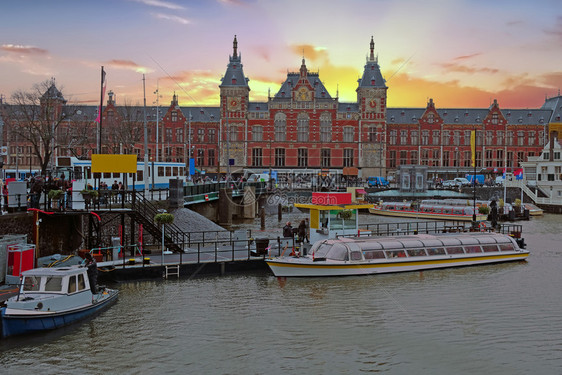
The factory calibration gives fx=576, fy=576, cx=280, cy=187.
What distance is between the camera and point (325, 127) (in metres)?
98.4

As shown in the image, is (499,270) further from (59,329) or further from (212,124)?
(212,124)

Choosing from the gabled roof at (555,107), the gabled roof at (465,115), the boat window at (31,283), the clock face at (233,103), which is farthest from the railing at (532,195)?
the boat window at (31,283)

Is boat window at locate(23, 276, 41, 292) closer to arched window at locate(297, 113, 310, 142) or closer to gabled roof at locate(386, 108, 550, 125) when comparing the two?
arched window at locate(297, 113, 310, 142)

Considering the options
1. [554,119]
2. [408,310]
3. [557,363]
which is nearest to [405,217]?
[408,310]

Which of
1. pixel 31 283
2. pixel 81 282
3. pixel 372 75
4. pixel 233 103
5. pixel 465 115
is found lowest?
pixel 81 282

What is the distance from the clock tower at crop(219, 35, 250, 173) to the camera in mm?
97125

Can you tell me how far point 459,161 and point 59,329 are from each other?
95.6m

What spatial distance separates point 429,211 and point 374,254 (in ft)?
125

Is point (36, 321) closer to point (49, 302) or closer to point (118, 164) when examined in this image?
point (49, 302)

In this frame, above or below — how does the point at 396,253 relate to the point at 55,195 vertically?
below

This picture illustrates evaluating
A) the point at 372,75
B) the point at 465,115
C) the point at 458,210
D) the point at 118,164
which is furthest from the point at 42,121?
the point at 465,115

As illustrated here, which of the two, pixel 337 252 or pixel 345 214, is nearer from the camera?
pixel 337 252

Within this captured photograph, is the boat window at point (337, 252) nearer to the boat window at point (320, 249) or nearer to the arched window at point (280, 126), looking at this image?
the boat window at point (320, 249)

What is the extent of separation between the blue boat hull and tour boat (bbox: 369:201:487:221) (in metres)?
46.0
